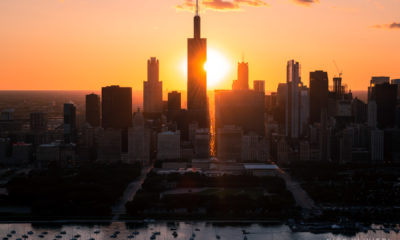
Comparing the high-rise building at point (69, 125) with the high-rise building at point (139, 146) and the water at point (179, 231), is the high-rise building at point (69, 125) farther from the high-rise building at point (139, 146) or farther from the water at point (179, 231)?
the water at point (179, 231)

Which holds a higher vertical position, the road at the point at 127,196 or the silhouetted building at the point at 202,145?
the silhouetted building at the point at 202,145

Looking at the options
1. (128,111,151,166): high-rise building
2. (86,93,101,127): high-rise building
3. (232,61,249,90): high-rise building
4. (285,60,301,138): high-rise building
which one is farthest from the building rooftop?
(232,61,249,90): high-rise building

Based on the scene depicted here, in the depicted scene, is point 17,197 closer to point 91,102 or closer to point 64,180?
point 64,180

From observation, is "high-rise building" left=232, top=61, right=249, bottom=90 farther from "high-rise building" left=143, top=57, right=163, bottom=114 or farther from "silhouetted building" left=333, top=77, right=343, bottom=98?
"silhouetted building" left=333, top=77, right=343, bottom=98

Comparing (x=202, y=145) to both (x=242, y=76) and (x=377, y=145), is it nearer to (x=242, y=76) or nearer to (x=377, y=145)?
(x=377, y=145)

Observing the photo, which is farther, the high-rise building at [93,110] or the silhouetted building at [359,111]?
the silhouetted building at [359,111]

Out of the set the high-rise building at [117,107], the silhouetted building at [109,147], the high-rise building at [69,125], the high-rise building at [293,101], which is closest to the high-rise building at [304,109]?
the high-rise building at [293,101]
